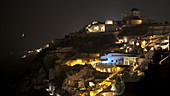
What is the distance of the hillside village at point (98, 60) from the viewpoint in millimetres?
21188

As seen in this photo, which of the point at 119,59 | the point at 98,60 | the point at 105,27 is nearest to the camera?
the point at 119,59

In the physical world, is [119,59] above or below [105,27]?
below

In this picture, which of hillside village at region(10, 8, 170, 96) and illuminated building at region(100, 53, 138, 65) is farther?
illuminated building at region(100, 53, 138, 65)

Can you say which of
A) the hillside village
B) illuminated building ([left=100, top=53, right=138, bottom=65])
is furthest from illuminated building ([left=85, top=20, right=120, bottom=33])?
illuminated building ([left=100, top=53, right=138, bottom=65])

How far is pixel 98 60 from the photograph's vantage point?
1115 inches

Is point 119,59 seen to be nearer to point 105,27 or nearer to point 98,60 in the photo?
point 98,60

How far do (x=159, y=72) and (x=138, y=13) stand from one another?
40834 millimetres

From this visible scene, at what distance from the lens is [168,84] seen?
5.59 meters

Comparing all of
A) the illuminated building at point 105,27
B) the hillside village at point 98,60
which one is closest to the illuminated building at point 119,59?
the hillside village at point 98,60

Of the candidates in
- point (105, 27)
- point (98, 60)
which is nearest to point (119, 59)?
point (98, 60)

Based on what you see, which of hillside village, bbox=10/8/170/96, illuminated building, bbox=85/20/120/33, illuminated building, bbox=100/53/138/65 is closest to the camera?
hillside village, bbox=10/8/170/96

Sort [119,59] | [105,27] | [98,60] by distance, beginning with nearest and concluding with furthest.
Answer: [119,59], [98,60], [105,27]

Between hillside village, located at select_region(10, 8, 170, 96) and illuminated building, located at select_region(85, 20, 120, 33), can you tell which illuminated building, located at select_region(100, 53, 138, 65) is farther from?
illuminated building, located at select_region(85, 20, 120, 33)

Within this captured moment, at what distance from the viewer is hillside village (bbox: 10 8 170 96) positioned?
69.5ft
